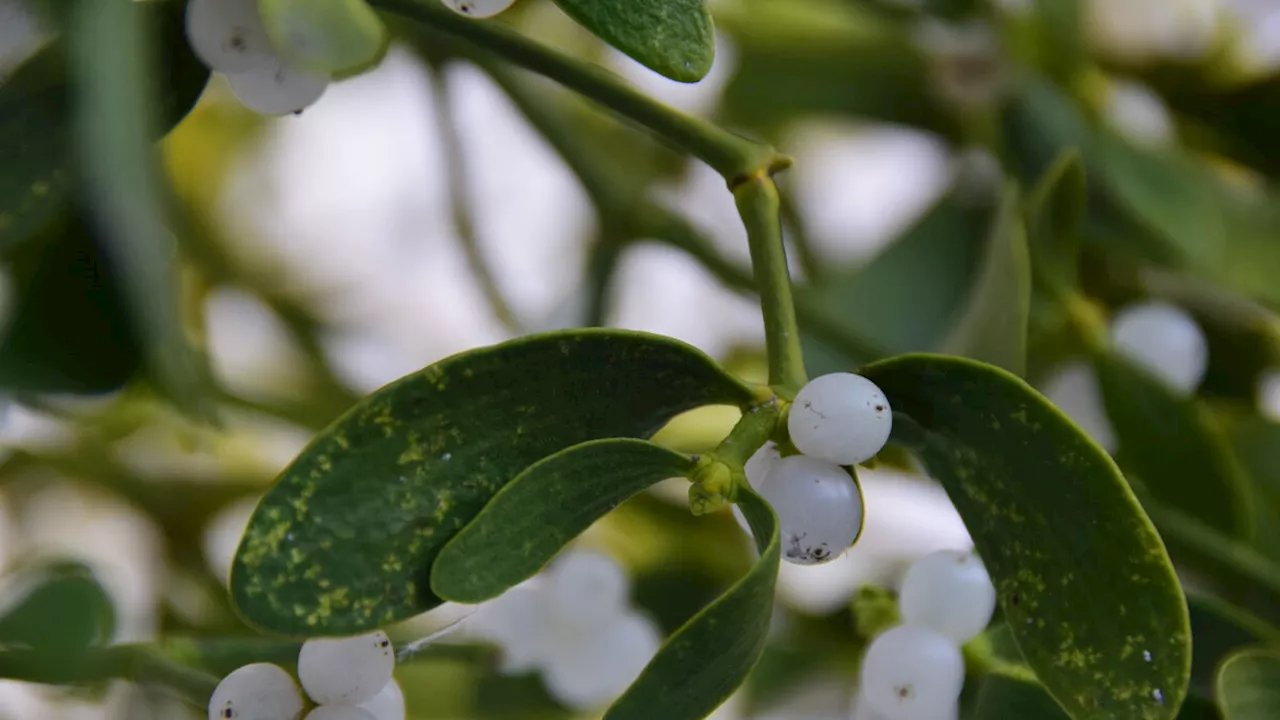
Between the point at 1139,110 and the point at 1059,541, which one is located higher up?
the point at 1059,541

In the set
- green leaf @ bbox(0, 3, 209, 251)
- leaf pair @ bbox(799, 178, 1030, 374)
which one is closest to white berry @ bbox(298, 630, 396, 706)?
green leaf @ bbox(0, 3, 209, 251)

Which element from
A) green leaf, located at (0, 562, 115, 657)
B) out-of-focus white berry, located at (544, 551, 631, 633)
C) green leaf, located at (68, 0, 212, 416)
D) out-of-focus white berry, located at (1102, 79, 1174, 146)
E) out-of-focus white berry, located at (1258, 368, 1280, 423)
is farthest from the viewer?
out-of-focus white berry, located at (1102, 79, 1174, 146)

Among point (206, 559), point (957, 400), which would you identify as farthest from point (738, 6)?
point (957, 400)

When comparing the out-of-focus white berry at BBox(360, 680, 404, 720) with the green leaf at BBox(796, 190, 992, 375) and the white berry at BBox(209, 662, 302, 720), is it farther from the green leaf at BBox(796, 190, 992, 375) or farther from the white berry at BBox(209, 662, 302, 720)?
the green leaf at BBox(796, 190, 992, 375)

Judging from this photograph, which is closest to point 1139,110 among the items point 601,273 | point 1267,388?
point 1267,388

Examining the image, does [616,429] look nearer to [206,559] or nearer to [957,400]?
[957,400]

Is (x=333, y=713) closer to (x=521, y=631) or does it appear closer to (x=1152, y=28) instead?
(x=521, y=631)
